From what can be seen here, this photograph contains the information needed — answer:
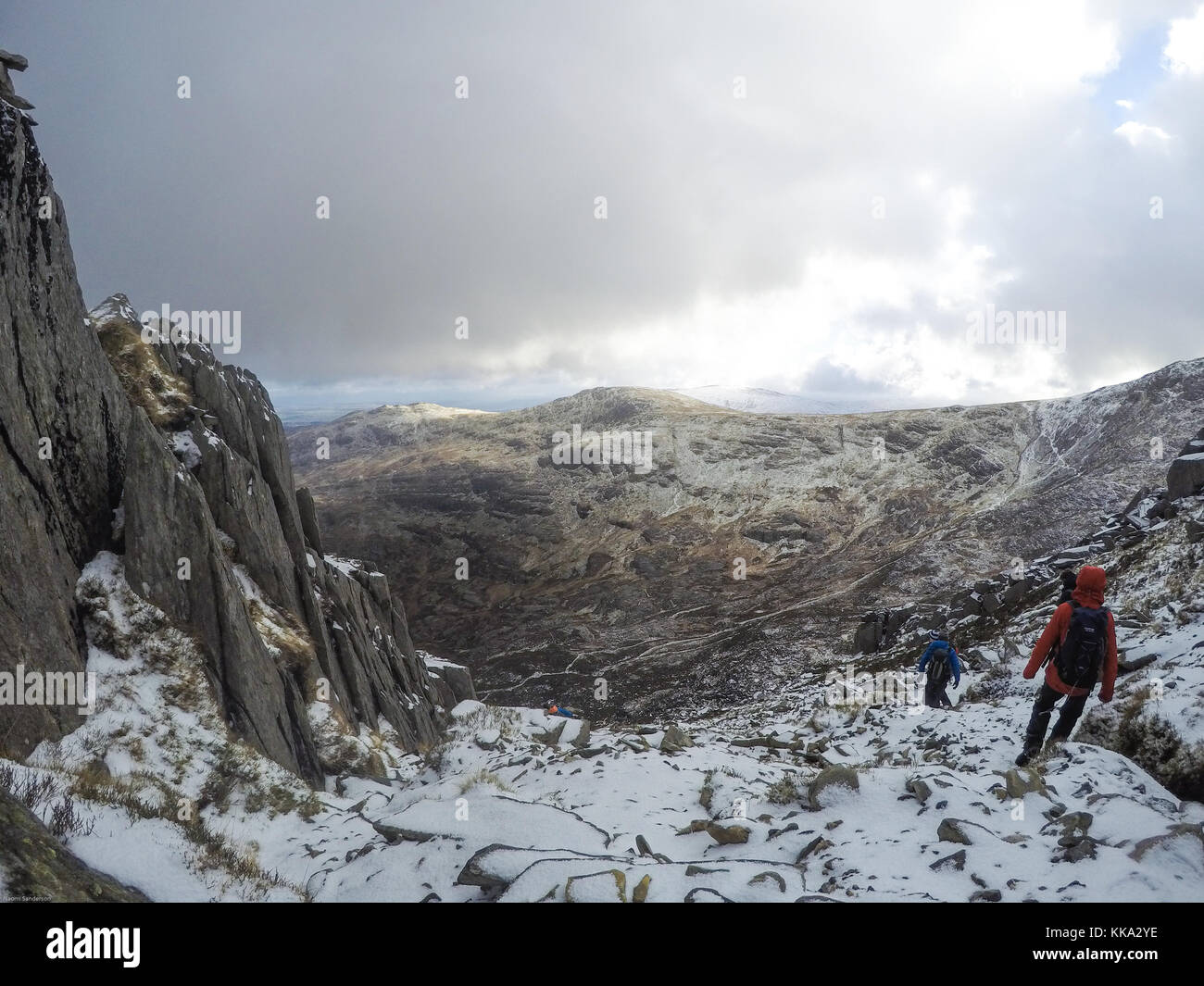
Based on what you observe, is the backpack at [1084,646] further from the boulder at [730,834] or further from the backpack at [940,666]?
the backpack at [940,666]

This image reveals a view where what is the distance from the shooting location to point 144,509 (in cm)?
1425

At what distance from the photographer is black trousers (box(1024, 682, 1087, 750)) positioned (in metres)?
9.56

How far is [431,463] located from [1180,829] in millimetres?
109337

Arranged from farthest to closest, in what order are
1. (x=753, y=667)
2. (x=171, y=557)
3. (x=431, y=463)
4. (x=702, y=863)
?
(x=431, y=463), (x=753, y=667), (x=171, y=557), (x=702, y=863)

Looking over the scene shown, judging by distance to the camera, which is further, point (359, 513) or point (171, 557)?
point (359, 513)

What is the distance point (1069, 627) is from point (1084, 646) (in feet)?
1.14

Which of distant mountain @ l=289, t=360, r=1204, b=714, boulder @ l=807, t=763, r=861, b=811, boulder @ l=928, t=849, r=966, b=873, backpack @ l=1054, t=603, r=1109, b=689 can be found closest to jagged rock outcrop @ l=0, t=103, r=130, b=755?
boulder @ l=807, t=763, r=861, b=811

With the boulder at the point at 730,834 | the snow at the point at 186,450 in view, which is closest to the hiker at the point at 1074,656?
the boulder at the point at 730,834

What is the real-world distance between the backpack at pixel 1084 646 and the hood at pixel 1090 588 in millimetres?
108

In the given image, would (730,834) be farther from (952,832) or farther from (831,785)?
(952,832)

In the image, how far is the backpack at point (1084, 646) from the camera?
9203 millimetres

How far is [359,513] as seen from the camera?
8575 centimetres
